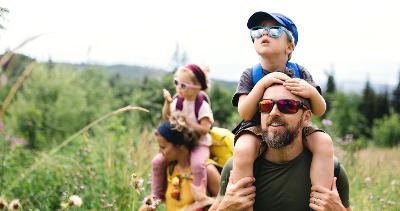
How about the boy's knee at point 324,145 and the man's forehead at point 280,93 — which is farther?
the boy's knee at point 324,145

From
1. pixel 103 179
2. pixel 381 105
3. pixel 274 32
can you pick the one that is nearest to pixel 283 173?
pixel 274 32

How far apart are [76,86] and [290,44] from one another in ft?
97.9

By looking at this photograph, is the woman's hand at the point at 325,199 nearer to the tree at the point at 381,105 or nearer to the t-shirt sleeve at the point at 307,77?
the t-shirt sleeve at the point at 307,77

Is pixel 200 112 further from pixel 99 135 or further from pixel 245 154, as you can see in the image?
pixel 99 135

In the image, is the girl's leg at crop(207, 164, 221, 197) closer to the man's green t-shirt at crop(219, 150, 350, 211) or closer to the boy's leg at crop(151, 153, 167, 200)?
the boy's leg at crop(151, 153, 167, 200)

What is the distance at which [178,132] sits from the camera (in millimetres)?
5723

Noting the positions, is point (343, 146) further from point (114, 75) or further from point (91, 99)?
point (114, 75)

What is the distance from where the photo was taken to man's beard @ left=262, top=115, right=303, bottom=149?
3.72 meters

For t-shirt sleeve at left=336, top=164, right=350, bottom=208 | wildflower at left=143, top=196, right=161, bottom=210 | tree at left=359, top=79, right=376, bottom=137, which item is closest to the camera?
wildflower at left=143, top=196, right=161, bottom=210

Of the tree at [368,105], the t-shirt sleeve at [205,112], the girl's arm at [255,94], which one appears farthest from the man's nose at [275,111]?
the tree at [368,105]

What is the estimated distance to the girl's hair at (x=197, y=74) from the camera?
6.19 m

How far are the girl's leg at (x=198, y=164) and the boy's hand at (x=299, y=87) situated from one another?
2.23 metres

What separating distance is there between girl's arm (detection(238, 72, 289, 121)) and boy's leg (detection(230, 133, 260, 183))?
0.15 metres

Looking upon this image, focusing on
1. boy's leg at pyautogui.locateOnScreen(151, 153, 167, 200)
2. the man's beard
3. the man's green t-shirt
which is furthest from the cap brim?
boy's leg at pyautogui.locateOnScreen(151, 153, 167, 200)
